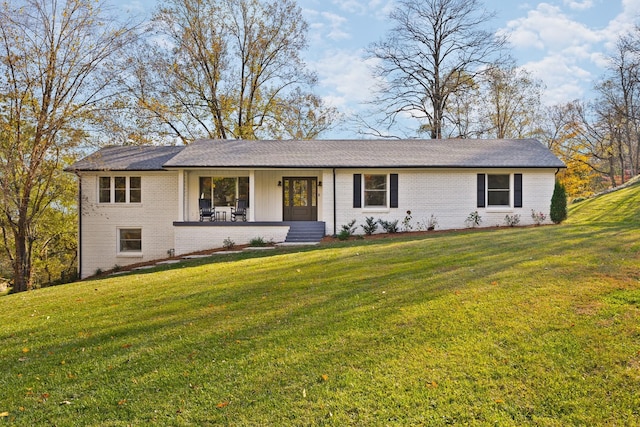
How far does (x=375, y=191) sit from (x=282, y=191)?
160 inches

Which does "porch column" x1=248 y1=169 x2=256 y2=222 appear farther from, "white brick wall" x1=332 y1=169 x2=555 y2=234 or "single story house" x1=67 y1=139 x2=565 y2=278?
"white brick wall" x1=332 y1=169 x2=555 y2=234

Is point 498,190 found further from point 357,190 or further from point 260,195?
point 260,195

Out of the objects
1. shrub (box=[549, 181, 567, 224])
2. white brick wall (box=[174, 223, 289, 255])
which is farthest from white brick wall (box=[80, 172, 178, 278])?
shrub (box=[549, 181, 567, 224])

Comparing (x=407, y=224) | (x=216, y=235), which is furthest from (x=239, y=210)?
(x=407, y=224)

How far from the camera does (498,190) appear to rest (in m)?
16.6

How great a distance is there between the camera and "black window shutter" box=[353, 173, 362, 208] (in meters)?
16.2

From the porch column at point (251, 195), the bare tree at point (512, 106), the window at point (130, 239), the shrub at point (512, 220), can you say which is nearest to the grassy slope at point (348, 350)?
the porch column at point (251, 195)

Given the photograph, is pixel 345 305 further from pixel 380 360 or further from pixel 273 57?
pixel 273 57

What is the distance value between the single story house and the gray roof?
0.15 ft

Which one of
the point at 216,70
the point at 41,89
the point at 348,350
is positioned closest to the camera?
the point at 348,350

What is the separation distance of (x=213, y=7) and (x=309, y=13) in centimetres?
648

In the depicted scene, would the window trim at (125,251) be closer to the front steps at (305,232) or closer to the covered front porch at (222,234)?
the covered front porch at (222,234)

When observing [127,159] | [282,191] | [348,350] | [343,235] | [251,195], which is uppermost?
[127,159]

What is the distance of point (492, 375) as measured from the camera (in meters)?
3.60
